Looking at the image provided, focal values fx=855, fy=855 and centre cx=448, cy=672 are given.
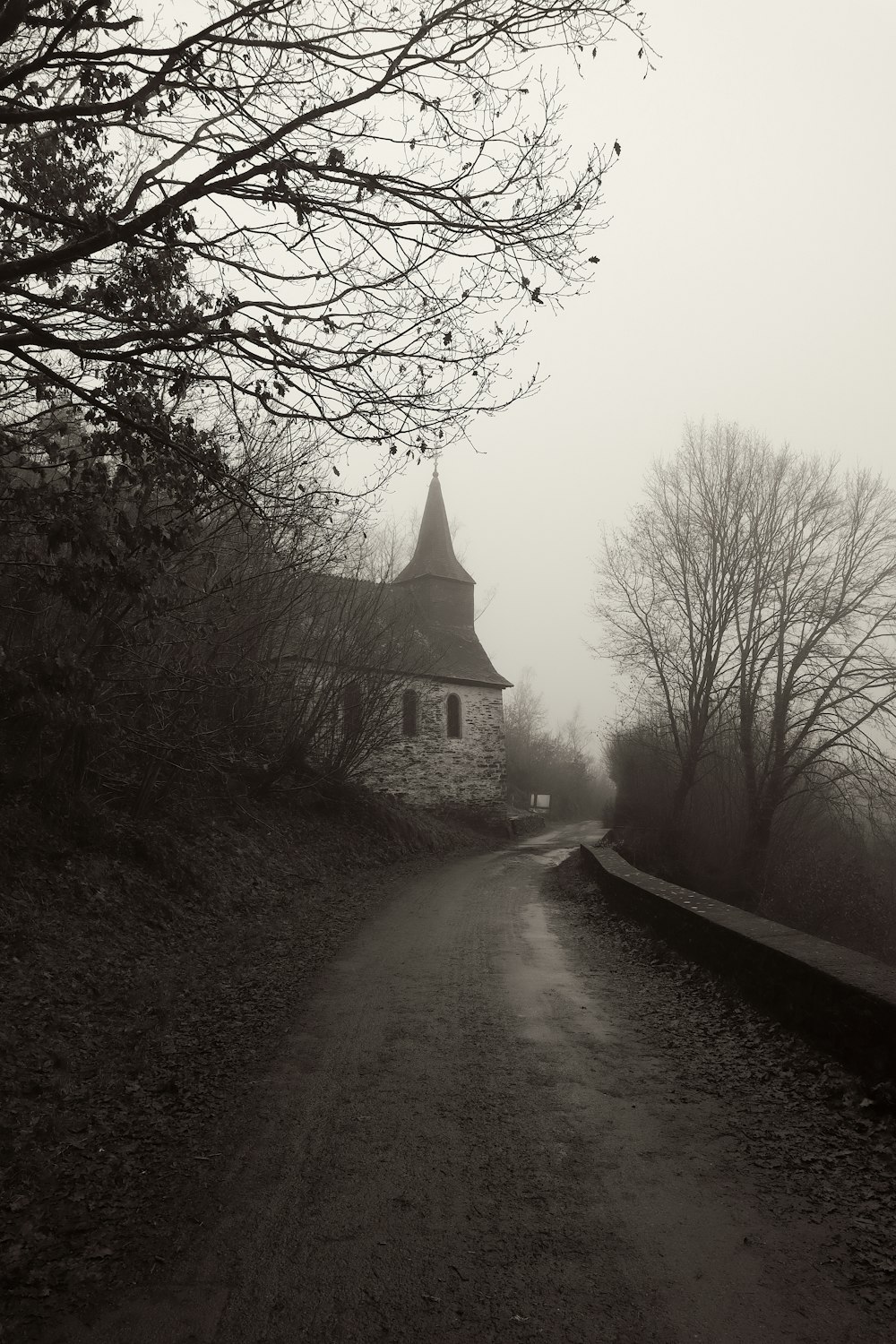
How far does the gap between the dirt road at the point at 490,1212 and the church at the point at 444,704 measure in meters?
19.9

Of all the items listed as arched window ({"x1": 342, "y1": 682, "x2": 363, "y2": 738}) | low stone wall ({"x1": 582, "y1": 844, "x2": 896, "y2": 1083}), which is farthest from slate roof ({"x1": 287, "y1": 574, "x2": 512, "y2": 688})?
low stone wall ({"x1": 582, "y1": 844, "x2": 896, "y2": 1083})

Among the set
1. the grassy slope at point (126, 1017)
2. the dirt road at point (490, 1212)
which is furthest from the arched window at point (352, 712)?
the dirt road at point (490, 1212)

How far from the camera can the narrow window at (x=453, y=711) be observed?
31.8 m

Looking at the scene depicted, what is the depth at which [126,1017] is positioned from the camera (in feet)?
20.1

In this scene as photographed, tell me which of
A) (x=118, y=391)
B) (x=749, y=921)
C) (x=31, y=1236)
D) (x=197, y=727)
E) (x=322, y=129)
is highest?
(x=322, y=129)

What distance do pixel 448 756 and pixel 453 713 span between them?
2074mm

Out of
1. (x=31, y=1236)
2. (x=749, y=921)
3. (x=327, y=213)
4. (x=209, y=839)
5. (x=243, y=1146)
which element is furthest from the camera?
(x=209, y=839)

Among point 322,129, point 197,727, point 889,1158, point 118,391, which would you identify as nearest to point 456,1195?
point 889,1158

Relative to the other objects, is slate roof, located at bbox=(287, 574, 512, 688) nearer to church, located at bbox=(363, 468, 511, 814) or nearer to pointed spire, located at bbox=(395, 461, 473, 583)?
→ church, located at bbox=(363, 468, 511, 814)

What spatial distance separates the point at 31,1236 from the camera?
128 inches

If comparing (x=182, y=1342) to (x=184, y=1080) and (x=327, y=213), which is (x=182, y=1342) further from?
(x=327, y=213)

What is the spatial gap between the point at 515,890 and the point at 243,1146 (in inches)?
417

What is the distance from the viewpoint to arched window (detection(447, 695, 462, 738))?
31.8 metres

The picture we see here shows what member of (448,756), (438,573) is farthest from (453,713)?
(438,573)
